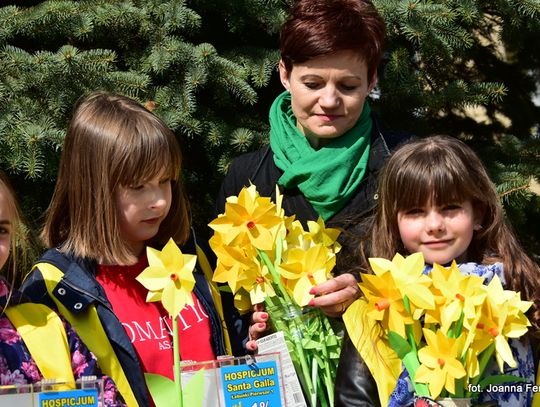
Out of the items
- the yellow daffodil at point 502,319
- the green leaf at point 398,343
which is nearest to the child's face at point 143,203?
the green leaf at point 398,343

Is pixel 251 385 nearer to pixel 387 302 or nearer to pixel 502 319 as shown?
pixel 387 302

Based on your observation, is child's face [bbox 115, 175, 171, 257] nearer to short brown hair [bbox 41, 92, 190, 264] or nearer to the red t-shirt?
short brown hair [bbox 41, 92, 190, 264]

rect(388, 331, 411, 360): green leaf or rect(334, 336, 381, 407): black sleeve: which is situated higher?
rect(388, 331, 411, 360): green leaf

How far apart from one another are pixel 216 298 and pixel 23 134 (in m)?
0.96

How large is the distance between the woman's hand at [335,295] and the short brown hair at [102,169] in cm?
52

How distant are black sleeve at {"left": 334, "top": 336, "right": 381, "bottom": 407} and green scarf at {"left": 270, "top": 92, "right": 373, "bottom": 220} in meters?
0.58

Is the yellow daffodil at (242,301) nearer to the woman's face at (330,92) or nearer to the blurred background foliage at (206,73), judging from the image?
the woman's face at (330,92)

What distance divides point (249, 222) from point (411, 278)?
0.46 meters

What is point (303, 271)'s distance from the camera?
6.98 feet

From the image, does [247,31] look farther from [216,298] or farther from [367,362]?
[367,362]

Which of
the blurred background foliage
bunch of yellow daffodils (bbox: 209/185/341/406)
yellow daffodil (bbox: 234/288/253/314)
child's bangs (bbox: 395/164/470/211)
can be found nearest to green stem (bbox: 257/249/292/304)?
bunch of yellow daffodils (bbox: 209/185/341/406)

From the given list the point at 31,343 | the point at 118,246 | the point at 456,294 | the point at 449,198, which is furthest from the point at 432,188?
the point at 31,343

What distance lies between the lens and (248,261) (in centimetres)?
215

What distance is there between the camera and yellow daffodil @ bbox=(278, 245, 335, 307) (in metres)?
2.10
